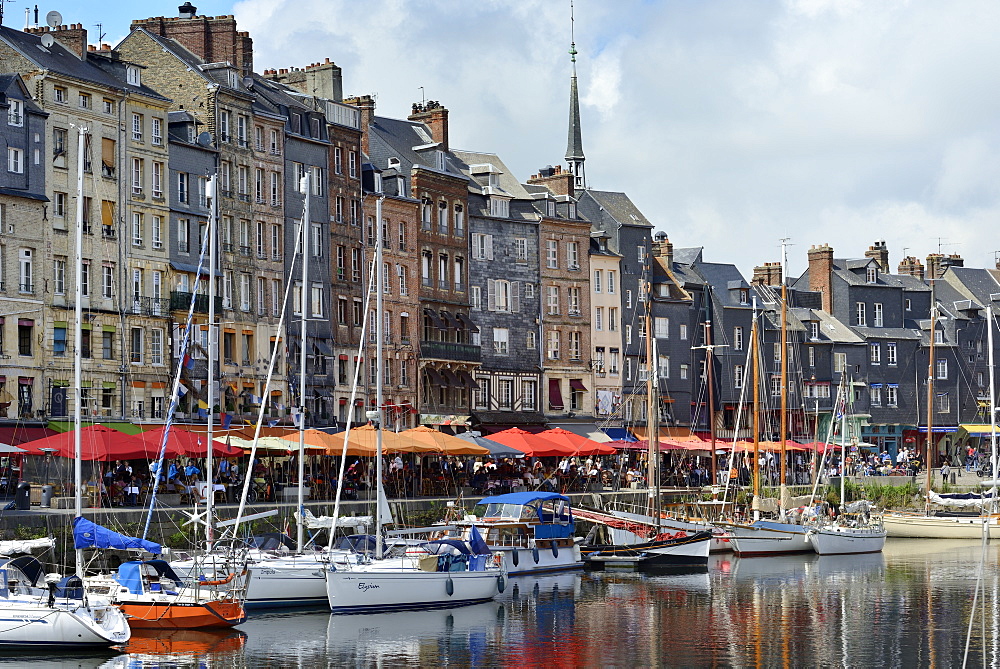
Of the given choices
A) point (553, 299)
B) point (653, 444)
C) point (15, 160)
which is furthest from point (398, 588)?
point (553, 299)

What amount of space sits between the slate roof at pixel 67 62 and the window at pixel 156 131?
1.04 meters

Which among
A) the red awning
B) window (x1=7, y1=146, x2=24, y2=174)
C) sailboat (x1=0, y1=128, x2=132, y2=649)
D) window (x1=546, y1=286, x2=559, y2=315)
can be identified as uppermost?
window (x1=7, y1=146, x2=24, y2=174)

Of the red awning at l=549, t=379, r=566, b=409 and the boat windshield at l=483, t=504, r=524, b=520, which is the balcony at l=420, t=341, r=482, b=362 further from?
the boat windshield at l=483, t=504, r=524, b=520

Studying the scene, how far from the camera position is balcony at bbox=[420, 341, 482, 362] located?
81.1 meters

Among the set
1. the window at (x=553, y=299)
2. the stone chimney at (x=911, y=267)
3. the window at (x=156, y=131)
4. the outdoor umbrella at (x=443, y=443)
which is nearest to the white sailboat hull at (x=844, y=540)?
the outdoor umbrella at (x=443, y=443)

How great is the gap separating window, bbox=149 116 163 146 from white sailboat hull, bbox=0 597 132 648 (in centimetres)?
3617

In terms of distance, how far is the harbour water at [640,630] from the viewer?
37312 millimetres

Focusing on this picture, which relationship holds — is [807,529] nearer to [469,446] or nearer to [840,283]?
[469,446]

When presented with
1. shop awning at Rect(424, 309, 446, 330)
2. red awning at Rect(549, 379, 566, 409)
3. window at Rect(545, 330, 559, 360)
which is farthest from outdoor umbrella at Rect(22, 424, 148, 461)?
window at Rect(545, 330, 559, 360)

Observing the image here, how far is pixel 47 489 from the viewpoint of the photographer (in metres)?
50.1

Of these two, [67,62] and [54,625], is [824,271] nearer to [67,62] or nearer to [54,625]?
[67,62]

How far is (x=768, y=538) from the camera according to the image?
6544 centimetres

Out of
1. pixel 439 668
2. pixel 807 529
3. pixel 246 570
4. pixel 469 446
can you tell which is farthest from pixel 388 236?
pixel 439 668

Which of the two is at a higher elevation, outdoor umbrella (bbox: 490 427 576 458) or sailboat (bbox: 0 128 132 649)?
outdoor umbrella (bbox: 490 427 576 458)
